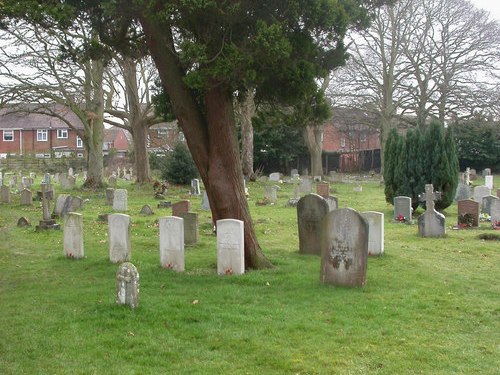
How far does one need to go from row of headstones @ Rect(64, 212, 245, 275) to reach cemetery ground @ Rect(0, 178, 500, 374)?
0.24m

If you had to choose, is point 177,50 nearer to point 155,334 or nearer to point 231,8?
point 231,8

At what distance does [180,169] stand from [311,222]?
69.1 feet

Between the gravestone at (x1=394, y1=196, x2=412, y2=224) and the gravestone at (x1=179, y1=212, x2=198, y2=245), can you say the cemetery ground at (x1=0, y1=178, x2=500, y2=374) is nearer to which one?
the gravestone at (x1=179, y1=212, x2=198, y2=245)

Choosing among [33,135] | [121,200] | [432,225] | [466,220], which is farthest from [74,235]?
[33,135]

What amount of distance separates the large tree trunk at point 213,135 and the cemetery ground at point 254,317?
3.46 feet

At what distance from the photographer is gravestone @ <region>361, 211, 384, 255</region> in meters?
10.9

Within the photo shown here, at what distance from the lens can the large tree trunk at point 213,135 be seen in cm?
971

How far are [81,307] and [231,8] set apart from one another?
15.0 feet

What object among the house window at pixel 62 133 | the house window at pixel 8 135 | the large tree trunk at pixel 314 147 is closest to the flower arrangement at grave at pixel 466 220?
the large tree trunk at pixel 314 147

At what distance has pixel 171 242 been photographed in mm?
9695

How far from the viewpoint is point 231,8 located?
8.21 metres

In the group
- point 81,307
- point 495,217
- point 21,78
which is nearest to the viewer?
point 81,307

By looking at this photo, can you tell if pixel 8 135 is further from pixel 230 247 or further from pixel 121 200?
pixel 230 247

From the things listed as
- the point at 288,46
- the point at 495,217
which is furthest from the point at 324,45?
the point at 495,217
